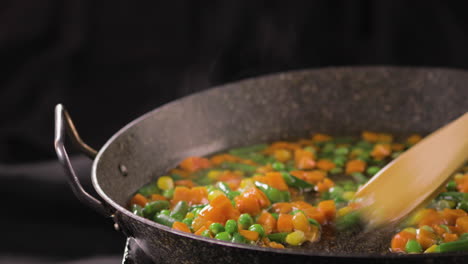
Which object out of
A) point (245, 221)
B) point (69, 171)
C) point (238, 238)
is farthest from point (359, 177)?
point (69, 171)

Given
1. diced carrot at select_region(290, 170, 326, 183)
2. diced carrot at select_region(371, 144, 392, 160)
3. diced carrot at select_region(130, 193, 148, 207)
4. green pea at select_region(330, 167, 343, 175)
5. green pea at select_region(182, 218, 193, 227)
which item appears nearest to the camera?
green pea at select_region(182, 218, 193, 227)

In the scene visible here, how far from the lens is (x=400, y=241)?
6.87 feet

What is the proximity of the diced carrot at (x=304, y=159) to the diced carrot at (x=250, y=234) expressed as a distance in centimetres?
66

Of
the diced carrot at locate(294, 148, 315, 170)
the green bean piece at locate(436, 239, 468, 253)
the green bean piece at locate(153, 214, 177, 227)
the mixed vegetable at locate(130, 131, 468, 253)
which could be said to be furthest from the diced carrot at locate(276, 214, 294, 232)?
the diced carrot at locate(294, 148, 315, 170)

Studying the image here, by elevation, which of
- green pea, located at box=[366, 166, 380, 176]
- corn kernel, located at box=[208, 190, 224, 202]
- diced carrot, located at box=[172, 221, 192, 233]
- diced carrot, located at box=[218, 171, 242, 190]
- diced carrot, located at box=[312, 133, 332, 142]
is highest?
corn kernel, located at box=[208, 190, 224, 202]

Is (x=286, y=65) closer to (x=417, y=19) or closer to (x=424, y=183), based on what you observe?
(x=417, y=19)

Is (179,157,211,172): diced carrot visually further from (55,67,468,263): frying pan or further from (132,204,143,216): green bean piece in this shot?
(132,204,143,216): green bean piece

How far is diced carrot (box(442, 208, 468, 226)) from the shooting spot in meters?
2.21

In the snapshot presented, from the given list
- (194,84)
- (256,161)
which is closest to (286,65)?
(194,84)

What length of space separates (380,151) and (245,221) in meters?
0.88

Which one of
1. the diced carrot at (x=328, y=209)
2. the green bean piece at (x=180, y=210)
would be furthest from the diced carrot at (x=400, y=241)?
the green bean piece at (x=180, y=210)

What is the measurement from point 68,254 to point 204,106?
1022 mm

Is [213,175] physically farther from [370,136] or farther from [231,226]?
[370,136]

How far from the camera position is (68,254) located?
3295 millimetres
